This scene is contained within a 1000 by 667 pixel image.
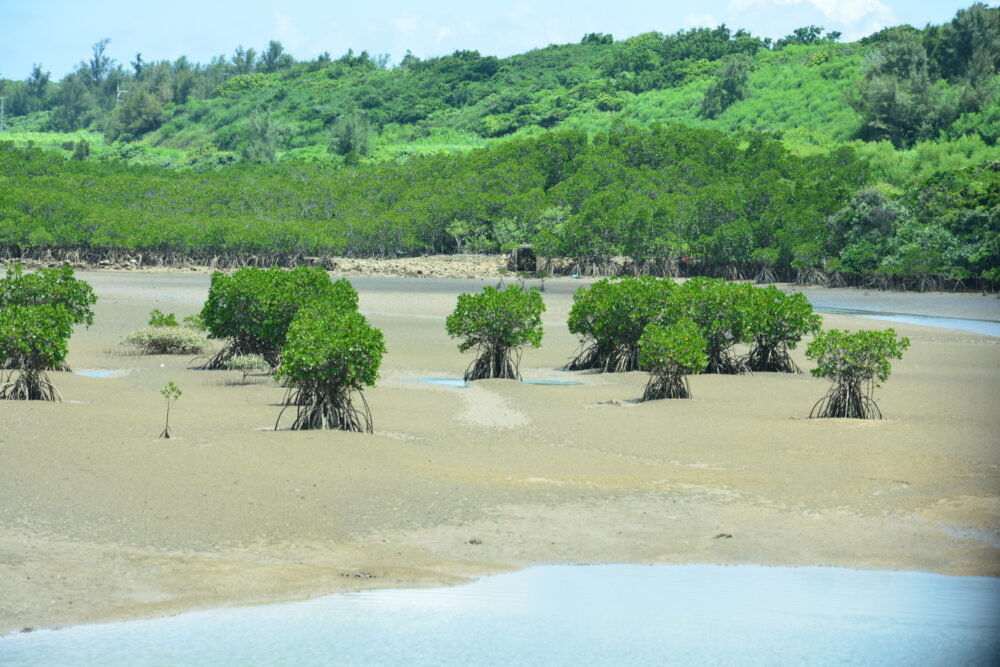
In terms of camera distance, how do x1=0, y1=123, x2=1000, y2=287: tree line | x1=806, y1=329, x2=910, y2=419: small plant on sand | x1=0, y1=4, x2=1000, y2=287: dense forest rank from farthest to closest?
x1=0, y1=4, x2=1000, y2=287: dense forest < x1=0, y1=123, x2=1000, y2=287: tree line < x1=806, y1=329, x2=910, y2=419: small plant on sand

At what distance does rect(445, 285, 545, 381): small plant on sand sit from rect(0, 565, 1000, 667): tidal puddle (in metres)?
10.8

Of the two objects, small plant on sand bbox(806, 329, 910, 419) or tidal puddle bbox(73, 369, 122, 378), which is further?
tidal puddle bbox(73, 369, 122, 378)

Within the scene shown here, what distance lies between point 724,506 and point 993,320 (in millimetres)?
28479

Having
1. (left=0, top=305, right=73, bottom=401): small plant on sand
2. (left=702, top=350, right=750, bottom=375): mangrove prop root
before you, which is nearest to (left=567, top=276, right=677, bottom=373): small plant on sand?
(left=702, top=350, right=750, bottom=375): mangrove prop root

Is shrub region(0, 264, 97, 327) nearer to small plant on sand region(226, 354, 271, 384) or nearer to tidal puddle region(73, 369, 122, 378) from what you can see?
tidal puddle region(73, 369, 122, 378)

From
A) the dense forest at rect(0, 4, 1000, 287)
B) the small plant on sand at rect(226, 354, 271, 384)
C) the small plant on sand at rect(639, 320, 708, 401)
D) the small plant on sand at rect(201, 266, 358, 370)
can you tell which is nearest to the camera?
the small plant on sand at rect(639, 320, 708, 401)

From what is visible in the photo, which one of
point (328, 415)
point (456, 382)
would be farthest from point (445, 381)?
point (328, 415)

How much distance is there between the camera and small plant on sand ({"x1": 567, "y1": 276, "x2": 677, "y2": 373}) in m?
20.4

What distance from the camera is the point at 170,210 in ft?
245

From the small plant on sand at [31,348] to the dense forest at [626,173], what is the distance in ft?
118

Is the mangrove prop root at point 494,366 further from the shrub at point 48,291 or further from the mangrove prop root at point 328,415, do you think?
the shrub at point 48,291

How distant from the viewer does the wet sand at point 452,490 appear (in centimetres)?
834

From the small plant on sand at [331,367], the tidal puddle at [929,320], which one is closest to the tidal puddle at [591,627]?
the small plant on sand at [331,367]

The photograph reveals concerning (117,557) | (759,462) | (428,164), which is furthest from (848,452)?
(428,164)
